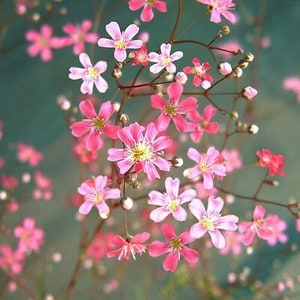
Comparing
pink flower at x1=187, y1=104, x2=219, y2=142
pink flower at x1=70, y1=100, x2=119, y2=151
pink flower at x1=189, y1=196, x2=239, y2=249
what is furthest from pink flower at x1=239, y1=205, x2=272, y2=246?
pink flower at x1=70, y1=100, x2=119, y2=151

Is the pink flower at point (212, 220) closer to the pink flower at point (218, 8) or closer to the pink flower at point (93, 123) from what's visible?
the pink flower at point (93, 123)

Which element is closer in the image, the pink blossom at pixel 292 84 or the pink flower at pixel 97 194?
the pink flower at pixel 97 194

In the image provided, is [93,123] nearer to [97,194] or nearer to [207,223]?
[97,194]

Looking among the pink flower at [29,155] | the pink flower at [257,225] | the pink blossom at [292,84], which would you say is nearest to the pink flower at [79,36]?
the pink flower at [29,155]

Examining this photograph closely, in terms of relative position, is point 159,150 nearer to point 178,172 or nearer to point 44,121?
point 178,172

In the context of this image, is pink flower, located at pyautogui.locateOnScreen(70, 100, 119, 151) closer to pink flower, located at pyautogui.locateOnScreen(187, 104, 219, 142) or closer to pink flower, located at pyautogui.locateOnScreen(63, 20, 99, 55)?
pink flower, located at pyautogui.locateOnScreen(187, 104, 219, 142)

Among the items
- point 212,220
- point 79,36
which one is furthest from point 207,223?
point 79,36
